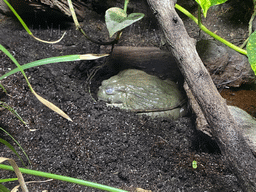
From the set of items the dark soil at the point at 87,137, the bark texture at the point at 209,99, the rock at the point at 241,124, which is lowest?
the dark soil at the point at 87,137

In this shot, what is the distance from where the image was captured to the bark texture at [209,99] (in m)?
0.87

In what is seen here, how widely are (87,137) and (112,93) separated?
0.44 metres

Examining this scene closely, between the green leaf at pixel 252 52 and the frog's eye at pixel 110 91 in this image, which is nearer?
the green leaf at pixel 252 52

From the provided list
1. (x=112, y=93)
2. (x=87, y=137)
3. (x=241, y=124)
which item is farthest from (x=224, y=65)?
(x=87, y=137)

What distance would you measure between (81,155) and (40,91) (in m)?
0.54

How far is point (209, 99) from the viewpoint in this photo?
971 millimetres

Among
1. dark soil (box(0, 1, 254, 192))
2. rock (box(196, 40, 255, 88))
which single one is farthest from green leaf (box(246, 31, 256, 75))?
rock (box(196, 40, 255, 88))

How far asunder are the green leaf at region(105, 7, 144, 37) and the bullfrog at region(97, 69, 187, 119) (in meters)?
0.53

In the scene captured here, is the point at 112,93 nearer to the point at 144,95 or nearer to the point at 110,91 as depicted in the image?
the point at 110,91

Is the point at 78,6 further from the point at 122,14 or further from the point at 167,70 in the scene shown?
the point at 167,70

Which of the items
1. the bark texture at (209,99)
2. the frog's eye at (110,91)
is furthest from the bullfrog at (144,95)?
the bark texture at (209,99)

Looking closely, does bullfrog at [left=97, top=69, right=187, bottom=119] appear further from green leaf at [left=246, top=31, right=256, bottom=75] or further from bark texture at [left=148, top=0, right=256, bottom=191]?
green leaf at [left=246, top=31, right=256, bottom=75]

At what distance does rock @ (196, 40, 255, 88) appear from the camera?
1540 millimetres

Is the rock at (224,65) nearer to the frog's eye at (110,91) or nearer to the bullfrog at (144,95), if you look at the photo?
the bullfrog at (144,95)
